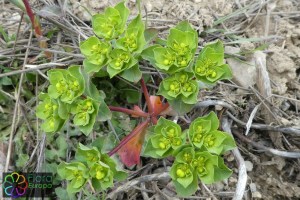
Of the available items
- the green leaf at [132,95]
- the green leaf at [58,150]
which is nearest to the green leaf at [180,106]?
the green leaf at [132,95]

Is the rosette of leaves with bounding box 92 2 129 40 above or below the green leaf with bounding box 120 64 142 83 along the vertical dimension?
above

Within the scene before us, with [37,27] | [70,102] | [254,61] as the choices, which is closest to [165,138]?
[70,102]

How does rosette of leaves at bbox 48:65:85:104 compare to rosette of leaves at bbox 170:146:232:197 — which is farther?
rosette of leaves at bbox 48:65:85:104

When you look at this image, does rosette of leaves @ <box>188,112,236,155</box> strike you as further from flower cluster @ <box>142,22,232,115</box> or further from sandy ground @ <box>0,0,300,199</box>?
sandy ground @ <box>0,0,300,199</box>

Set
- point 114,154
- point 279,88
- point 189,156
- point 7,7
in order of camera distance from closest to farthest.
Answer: point 189,156, point 114,154, point 279,88, point 7,7

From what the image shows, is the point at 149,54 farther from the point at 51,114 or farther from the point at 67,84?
the point at 51,114

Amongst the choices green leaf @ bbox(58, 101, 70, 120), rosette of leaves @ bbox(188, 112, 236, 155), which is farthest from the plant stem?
rosette of leaves @ bbox(188, 112, 236, 155)

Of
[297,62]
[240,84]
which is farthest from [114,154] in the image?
[297,62]

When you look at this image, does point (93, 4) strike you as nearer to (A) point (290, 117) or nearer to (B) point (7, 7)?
(B) point (7, 7)
